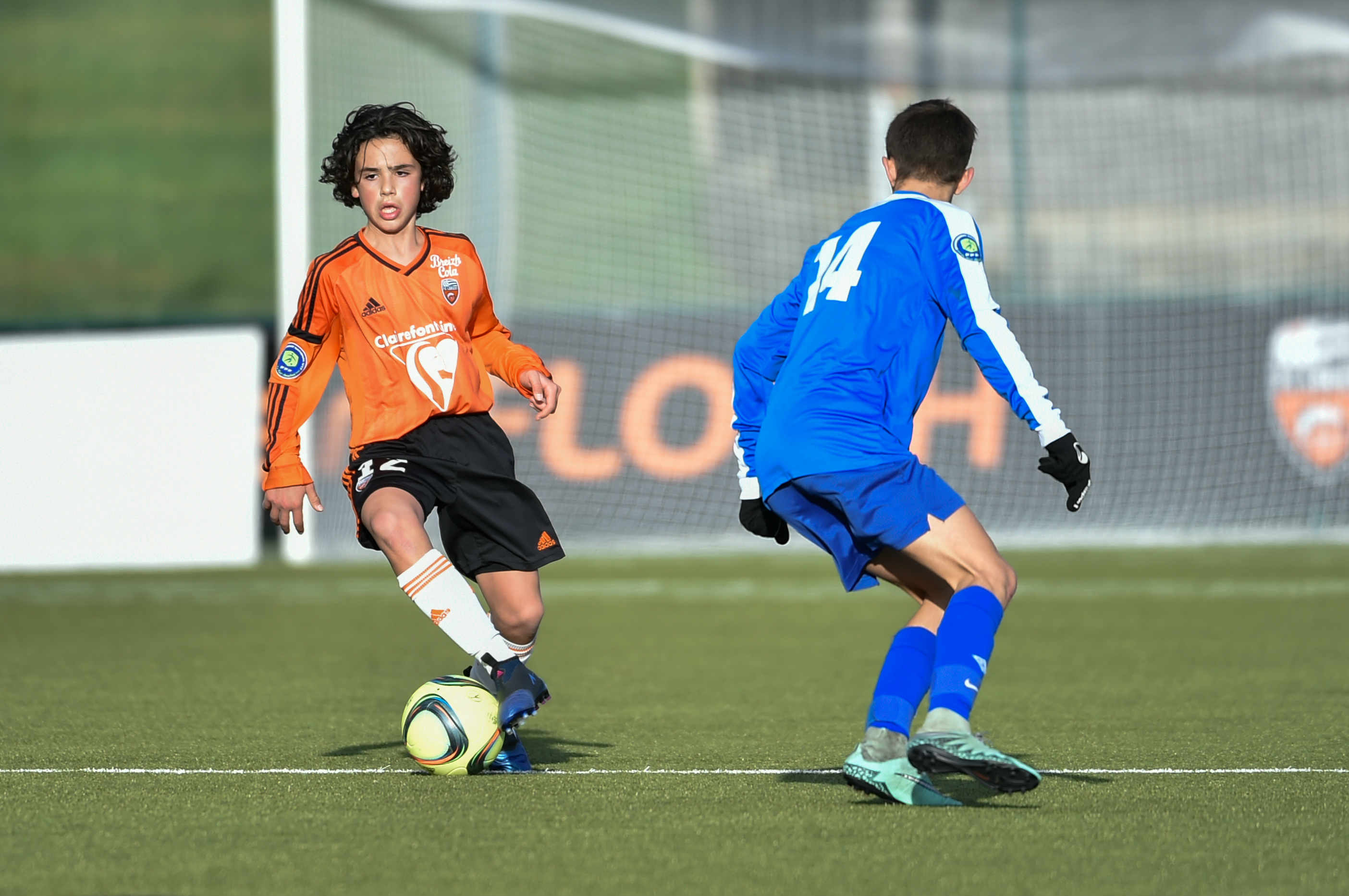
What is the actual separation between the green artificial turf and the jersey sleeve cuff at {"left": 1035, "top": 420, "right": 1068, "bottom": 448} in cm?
80

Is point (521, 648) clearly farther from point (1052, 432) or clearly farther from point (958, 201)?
point (958, 201)

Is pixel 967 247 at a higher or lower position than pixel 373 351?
higher

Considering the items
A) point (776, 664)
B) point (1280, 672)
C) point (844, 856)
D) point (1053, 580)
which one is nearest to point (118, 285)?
point (1053, 580)

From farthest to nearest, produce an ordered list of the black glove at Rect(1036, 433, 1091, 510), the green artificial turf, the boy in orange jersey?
the boy in orange jersey < the black glove at Rect(1036, 433, 1091, 510) < the green artificial turf

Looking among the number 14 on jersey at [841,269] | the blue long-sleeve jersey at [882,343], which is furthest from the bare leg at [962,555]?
the number 14 on jersey at [841,269]

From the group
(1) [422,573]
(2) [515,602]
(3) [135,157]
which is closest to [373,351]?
(1) [422,573]

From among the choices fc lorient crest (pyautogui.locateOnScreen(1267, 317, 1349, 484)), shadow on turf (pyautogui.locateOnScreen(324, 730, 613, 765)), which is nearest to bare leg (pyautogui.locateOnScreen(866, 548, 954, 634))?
shadow on turf (pyautogui.locateOnScreen(324, 730, 613, 765))

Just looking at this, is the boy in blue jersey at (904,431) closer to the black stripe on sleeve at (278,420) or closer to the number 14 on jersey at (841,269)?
the number 14 on jersey at (841,269)

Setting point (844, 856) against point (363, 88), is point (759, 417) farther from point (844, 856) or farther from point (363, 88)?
point (363, 88)

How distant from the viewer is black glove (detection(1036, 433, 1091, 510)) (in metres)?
3.69

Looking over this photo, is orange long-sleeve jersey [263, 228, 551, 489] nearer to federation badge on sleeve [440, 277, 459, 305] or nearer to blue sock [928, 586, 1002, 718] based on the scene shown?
federation badge on sleeve [440, 277, 459, 305]

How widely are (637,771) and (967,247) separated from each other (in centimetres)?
156

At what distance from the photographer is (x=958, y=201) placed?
13.9 m

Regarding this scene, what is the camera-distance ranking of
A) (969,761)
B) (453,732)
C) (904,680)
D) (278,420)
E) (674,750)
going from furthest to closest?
(674,750)
(278,420)
(453,732)
(904,680)
(969,761)
